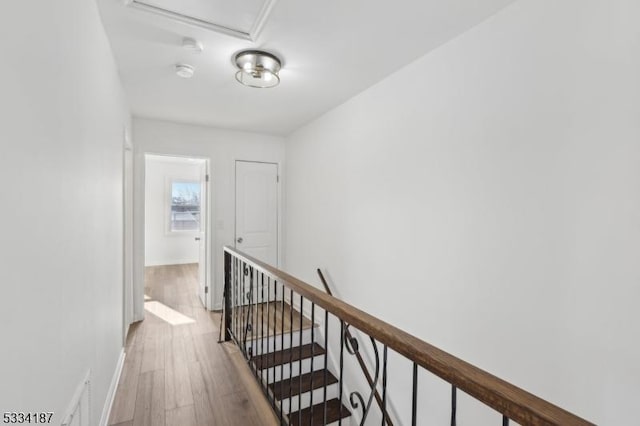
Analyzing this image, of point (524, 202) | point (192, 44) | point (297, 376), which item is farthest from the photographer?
point (297, 376)

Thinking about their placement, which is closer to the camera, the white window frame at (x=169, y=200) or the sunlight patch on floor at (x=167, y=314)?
the sunlight patch on floor at (x=167, y=314)

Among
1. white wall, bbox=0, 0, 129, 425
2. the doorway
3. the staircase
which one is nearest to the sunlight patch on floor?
the staircase

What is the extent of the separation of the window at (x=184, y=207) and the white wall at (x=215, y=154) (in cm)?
353

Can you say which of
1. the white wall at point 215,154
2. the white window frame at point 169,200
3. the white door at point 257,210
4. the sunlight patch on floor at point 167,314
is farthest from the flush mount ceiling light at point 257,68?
the white window frame at point 169,200

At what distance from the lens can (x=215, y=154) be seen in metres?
3.95

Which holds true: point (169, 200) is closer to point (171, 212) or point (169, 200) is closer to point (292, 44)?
point (171, 212)

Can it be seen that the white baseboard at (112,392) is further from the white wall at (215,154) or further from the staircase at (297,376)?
the white wall at (215,154)

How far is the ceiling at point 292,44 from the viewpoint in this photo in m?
1.62

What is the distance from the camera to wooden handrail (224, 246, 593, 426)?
60cm

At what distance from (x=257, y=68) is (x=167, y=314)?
324 centimetres

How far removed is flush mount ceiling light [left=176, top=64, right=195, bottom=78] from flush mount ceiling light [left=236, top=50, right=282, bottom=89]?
1.15 ft

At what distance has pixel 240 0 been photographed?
155cm

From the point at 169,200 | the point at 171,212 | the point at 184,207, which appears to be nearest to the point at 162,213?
the point at 171,212

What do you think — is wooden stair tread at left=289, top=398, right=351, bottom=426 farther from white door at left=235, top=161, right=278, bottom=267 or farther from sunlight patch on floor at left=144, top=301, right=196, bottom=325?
white door at left=235, top=161, right=278, bottom=267
